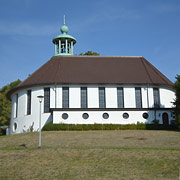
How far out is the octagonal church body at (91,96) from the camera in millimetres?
33656

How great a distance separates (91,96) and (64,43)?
43.9 feet

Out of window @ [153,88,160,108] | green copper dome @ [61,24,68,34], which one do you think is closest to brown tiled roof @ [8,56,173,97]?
window @ [153,88,160,108]

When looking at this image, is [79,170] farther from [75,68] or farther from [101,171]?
[75,68]

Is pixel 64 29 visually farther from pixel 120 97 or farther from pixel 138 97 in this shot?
pixel 138 97

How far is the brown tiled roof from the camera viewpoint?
119ft

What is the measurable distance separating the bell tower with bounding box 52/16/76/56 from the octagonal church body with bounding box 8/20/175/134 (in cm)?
500

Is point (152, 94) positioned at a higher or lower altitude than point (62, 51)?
lower

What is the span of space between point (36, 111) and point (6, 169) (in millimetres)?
21828

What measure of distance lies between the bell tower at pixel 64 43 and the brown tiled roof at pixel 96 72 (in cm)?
316

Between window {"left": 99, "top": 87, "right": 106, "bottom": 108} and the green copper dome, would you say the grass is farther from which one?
the green copper dome

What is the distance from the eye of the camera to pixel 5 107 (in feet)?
174

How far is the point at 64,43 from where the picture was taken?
44750 millimetres

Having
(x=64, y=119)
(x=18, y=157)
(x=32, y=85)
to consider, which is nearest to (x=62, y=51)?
(x=32, y=85)

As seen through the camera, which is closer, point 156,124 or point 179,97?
point 179,97
